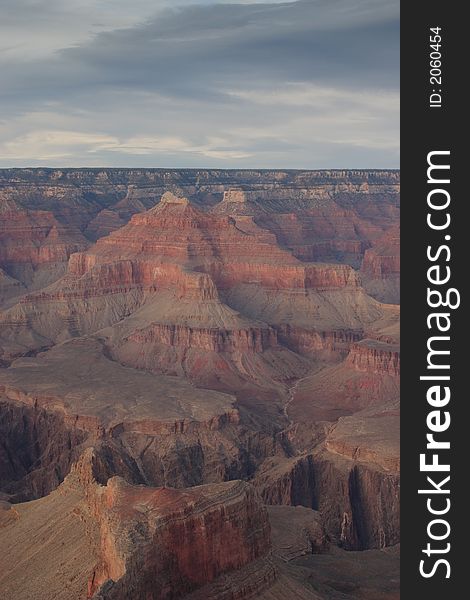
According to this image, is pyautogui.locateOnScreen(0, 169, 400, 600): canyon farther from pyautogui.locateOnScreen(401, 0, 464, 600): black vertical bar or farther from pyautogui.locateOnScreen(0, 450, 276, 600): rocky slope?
pyautogui.locateOnScreen(401, 0, 464, 600): black vertical bar

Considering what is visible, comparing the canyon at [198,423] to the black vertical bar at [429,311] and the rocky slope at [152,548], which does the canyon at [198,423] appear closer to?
the rocky slope at [152,548]

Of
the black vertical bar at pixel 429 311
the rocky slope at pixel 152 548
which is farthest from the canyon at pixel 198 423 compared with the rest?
the black vertical bar at pixel 429 311

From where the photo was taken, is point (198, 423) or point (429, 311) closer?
point (429, 311)

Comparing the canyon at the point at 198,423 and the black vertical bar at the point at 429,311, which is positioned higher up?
the black vertical bar at the point at 429,311

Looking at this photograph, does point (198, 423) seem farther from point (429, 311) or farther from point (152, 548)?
point (429, 311)

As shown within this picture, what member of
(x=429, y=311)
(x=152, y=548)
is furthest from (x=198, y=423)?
(x=429, y=311)

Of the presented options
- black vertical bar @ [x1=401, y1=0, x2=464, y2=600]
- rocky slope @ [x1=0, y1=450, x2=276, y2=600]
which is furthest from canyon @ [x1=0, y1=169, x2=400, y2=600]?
black vertical bar @ [x1=401, y1=0, x2=464, y2=600]
